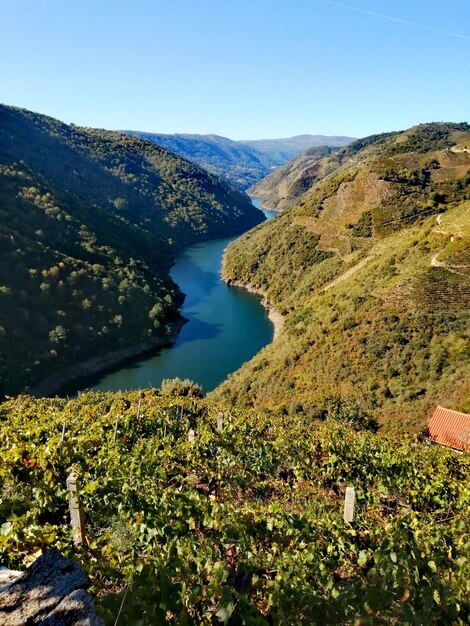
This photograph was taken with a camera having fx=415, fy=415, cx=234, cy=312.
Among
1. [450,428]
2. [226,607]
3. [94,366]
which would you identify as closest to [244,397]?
[450,428]

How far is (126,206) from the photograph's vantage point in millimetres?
105312

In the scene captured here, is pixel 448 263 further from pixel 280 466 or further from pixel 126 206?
pixel 126 206

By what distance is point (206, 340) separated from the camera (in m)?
55.6

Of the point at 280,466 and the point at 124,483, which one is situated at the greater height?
the point at 124,483

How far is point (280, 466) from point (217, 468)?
2.01 m

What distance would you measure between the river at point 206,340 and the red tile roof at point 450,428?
79.2ft

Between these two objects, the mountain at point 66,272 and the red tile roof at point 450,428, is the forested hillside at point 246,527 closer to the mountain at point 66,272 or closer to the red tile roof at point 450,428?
the red tile roof at point 450,428

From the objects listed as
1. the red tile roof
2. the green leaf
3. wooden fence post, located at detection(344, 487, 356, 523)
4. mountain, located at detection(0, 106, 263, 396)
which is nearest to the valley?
the green leaf

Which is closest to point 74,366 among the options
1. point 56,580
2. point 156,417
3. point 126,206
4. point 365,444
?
point 156,417

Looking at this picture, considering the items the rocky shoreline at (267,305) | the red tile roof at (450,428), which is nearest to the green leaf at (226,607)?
the red tile roof at (450,428)

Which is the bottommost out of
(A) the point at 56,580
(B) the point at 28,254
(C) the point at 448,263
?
(B) the point at 28,254

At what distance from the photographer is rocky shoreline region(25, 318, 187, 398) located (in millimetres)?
40881

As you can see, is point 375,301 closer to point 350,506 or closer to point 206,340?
point 206,340

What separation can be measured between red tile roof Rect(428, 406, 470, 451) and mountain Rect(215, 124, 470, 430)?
170 centimetres
